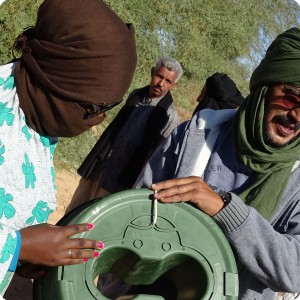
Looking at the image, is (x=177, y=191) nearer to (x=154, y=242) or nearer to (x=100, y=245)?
(x=154, y=242)

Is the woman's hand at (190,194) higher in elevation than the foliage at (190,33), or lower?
higher

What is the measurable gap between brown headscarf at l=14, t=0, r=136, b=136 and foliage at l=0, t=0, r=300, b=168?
15.7ft

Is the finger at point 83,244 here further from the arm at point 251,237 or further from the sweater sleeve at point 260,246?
the sweater sleeve at point 260,246

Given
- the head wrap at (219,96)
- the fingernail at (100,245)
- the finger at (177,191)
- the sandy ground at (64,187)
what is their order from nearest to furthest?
the fingernail at (100,245) → the finger at (177,191) → the head wrap at (219,96) → the sandy ground at (64,187)

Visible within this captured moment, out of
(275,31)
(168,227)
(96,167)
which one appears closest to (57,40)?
(168,227)

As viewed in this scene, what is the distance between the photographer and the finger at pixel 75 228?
1.70 metres

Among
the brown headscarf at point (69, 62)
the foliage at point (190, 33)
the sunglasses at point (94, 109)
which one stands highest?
the brown headscarf at point (69, 62)

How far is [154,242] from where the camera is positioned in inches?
72.7

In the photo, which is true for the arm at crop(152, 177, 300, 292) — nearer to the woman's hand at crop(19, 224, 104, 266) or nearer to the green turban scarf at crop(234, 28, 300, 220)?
the green turban scarf at crop(234, 28, 300, 220)

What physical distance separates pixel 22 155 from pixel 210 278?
709mm

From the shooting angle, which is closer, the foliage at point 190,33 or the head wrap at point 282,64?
the head wrap at point 282,64

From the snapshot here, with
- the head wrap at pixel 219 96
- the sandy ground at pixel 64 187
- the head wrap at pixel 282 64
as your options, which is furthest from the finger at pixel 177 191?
the sandy ground at pixel 64 187

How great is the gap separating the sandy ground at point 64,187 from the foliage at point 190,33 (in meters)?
0.22

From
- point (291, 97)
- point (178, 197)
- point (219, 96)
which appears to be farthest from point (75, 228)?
point (219, 96)
